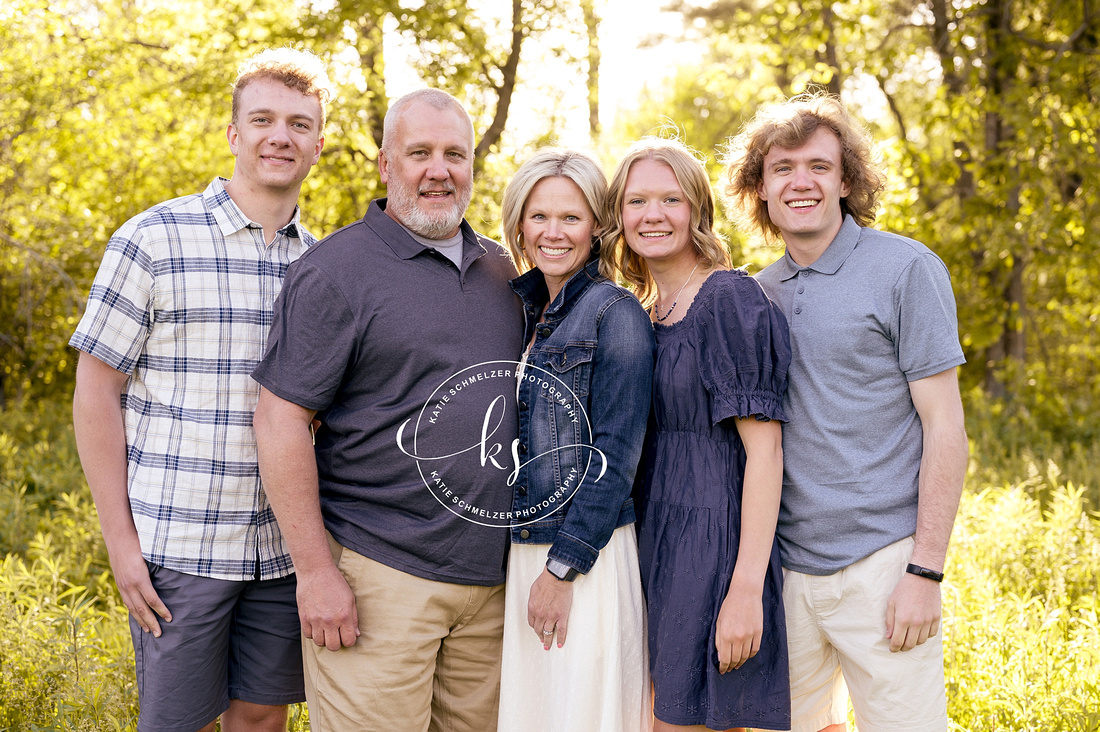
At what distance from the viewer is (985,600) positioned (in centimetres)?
435

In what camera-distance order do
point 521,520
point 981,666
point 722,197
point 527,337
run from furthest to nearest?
1. point 981,666
2. point 722,197
3. point 527,337
4. point 521,520

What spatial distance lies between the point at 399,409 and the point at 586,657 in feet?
3.20

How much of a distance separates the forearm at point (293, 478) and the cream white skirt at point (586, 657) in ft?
2.12

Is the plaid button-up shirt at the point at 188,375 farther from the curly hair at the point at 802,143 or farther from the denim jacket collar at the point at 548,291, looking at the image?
the curly hair at the point at 802,143

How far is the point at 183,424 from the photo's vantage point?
113 inches

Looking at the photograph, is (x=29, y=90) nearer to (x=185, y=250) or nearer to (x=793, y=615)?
(x=185, y=250)

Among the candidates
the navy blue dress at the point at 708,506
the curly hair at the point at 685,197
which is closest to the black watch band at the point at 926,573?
the navy blue dress at the point at 708,506

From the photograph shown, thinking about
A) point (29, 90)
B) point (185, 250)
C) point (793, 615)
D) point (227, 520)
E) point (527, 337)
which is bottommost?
point (793, 615)

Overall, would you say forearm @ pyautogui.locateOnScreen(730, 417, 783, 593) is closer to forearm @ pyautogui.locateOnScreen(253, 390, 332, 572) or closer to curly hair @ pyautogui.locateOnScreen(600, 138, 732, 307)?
curly hair @ pyautogui.locateOnScreen(600, 138, 732, 307)

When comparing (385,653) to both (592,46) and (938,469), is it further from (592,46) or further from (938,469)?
(592,46)

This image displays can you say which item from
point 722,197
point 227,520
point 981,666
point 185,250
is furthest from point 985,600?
point 185,250

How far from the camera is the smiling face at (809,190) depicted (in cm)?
285

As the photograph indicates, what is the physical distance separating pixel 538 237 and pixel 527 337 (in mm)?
352

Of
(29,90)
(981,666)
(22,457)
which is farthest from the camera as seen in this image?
(29,90)
